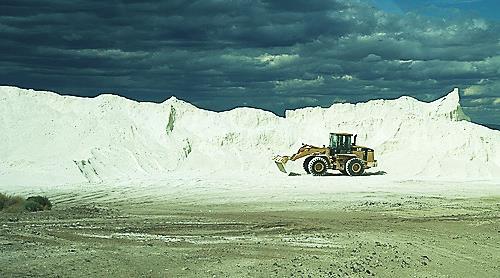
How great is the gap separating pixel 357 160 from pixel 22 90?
18.8 meters

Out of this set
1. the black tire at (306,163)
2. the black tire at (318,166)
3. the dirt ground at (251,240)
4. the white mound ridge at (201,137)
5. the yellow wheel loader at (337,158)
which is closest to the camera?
the dirt ground at (251,240)

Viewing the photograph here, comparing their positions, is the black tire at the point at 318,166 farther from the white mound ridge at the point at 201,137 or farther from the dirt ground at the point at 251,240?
the dirt ground at the point at 251,240

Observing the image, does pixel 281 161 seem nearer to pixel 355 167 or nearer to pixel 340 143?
pixel 340 143

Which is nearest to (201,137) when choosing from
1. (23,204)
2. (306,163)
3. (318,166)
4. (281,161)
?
(281,161)

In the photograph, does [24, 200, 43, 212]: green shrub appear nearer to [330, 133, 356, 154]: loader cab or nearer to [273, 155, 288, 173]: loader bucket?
[273, 155, 288, 173]: loader bucket

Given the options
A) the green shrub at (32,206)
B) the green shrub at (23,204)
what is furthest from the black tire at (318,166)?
the green shrub at (32,206)

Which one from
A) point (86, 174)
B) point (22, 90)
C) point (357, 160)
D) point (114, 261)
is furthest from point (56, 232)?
point (22, 90)

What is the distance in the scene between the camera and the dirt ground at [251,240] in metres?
12.9

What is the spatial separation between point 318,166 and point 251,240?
20.8m

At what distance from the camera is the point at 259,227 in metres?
19.2

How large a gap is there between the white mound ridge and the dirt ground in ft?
32.3

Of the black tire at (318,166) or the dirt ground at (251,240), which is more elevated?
the black tire at (318,166)

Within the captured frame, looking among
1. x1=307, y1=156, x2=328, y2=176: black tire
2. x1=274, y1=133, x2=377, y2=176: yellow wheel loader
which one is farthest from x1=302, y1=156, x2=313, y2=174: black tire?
x1=307, y1=156, x2=328, y2=176: black tire

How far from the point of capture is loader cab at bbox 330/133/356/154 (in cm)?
3788
